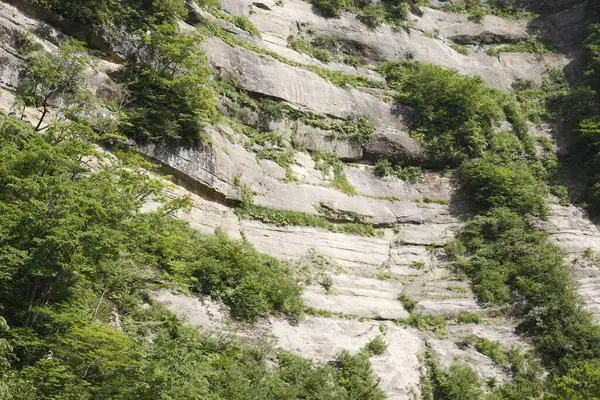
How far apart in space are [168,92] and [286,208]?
5.22 meters

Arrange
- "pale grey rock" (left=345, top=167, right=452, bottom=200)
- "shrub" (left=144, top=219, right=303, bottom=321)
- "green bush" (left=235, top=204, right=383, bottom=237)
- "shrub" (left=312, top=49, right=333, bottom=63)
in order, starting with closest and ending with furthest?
"shrub" (left=144, top=219, right=303, bottom=321) → "green bush" (left=235, top=204, right=383, bottom=237) → "pale grey rock" (left=345, top=167, right=452, bottom=200) → "shrub" (left=312, top=49, right=333, bottom=63)

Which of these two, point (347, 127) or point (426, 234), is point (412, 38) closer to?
point (347, 127)

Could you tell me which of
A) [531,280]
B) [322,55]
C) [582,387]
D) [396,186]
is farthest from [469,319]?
[322,55]

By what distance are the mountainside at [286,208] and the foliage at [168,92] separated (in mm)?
72

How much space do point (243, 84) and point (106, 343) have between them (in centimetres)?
1365

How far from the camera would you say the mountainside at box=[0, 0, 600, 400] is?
753cm

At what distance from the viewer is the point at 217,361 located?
9.04 m

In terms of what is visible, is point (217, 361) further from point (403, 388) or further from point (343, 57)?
point (343, 57)

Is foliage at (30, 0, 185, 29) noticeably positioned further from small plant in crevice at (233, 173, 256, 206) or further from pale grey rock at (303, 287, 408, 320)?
pale grey rock at (303, 287, 408, 320)

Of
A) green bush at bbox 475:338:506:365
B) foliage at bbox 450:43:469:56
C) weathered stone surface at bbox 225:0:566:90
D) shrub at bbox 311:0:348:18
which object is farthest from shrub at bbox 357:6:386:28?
green bush at bbox 475:338:506:365

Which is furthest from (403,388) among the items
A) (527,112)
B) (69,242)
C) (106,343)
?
(527,112)

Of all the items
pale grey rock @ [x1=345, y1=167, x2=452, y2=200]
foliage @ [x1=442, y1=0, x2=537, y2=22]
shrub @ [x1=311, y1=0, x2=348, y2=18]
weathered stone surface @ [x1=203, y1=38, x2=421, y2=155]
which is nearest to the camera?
pale grey rock @ [x1=345, y1=167, x2=452, y2=200]

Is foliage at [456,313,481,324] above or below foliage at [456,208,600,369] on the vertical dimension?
below

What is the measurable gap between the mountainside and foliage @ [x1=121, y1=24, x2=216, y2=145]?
0.24 ft
